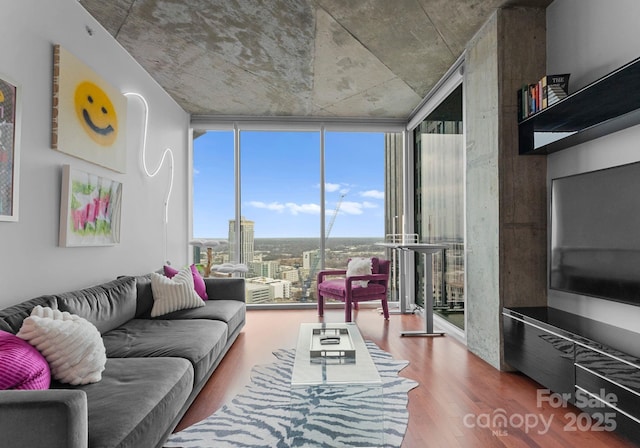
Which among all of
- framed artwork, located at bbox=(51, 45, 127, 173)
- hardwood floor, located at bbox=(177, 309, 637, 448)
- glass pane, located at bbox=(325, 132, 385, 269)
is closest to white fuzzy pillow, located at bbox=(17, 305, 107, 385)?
hardwood floor, located at bbox=(177, 309, 637, 448)

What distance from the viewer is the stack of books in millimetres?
2631

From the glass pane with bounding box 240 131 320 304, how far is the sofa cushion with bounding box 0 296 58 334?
141 inches

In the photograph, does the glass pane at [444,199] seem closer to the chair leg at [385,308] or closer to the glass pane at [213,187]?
the chair leg at [385,308]

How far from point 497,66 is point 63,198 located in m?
3.36

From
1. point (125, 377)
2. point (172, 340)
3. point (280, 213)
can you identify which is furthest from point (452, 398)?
point (280, 213)

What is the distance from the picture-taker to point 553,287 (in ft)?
9.18

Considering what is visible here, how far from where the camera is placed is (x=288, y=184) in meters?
5.84

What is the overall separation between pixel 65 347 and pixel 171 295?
1.63m

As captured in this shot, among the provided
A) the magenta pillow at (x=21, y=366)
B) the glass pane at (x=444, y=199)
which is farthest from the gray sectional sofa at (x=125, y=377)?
the glass pane at (x=444, y=199)

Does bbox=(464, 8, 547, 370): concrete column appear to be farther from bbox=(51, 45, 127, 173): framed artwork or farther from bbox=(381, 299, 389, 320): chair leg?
bbox=(51, 45, 127, 173): framed artwork

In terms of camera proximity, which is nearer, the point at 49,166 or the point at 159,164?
the point at 49,166

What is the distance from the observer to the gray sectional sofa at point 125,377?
1.25 m

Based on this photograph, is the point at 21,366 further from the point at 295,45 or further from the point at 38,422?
the point at 295,45

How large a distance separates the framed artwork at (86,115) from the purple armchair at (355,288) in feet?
8.92
